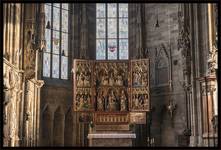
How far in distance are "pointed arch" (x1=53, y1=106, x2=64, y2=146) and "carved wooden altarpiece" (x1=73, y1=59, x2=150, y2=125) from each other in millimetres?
5580

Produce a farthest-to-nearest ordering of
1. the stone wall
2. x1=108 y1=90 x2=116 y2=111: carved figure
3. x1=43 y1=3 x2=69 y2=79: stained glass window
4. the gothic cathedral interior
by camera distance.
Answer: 1. x1=43 y1=3 x2=69 y2=79: stained glass window
2. the stone wall
3. x1=108 y1=90 x2=116 y2=111: carved figure
4. the gothic cathedral interior

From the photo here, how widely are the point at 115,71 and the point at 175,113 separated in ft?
19.1

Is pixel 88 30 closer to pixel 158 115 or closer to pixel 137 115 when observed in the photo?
pixel 158 115

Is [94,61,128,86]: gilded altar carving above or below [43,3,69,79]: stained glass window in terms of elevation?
below

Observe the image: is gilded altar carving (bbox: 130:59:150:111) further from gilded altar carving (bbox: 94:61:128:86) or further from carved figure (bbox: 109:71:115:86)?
carved figure (bbox: 109:71:115:86)

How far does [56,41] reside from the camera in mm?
21812

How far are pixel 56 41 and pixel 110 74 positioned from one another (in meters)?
6.60

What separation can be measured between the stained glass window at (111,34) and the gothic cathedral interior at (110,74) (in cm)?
5

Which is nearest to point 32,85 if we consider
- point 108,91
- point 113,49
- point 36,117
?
point 36,117

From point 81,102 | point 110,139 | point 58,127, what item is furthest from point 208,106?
point 58,127

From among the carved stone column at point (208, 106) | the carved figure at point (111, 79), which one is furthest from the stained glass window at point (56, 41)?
the carved stone column at point (208, 106)

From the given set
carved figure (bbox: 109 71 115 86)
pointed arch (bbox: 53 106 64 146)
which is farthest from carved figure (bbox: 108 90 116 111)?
pointed arch (bbox: 53 106 64 146)

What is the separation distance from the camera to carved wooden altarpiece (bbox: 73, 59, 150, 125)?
15672mm

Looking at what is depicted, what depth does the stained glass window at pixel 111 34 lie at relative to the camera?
23.0 m
